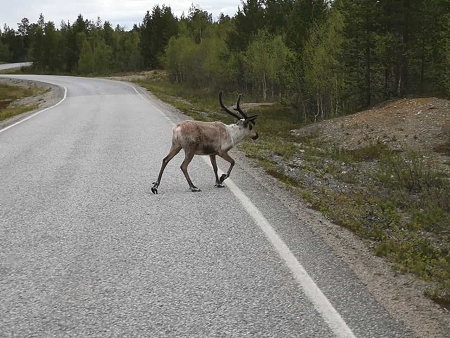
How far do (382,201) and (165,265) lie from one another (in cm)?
481

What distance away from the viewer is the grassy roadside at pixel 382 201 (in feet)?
17.1

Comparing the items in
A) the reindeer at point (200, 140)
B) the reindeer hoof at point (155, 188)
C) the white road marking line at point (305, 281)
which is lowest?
the white road marking line at point (305, 281)

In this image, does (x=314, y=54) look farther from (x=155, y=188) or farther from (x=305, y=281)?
(x=305, y=281)

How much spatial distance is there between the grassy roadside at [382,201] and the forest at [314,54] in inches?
627

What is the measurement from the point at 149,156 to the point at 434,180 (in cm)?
627

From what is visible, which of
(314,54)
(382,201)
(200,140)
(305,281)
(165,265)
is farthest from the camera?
(314,54)

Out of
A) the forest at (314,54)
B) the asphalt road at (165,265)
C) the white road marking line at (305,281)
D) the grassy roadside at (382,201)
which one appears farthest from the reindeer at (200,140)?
the forest at (314,54)

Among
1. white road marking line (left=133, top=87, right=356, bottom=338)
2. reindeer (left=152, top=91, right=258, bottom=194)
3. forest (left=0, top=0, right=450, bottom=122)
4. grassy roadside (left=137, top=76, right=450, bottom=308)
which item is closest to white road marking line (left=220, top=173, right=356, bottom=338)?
white road marking line (left=133, top=87, right=356, bottom=338)

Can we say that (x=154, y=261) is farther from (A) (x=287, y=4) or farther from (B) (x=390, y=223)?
(A) (x=287, y=4)

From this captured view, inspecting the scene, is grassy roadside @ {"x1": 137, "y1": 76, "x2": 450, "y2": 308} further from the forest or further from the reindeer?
the forest

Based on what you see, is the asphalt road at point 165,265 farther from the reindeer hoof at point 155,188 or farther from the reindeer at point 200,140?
the reindeer at point 200,140

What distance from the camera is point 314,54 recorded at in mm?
35312

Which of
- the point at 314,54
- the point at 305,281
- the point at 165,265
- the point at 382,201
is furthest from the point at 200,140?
the point at 314,54

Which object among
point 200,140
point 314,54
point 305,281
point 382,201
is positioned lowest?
point 382,201
